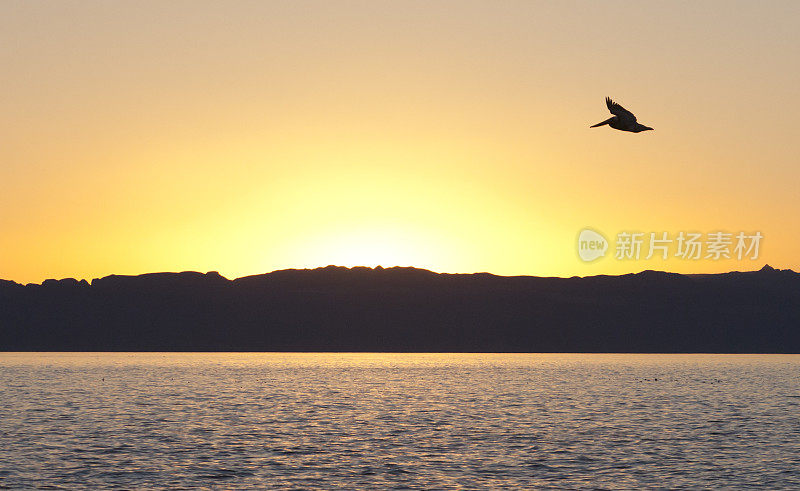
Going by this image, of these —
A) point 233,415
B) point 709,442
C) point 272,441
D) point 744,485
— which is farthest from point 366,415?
point 744,485

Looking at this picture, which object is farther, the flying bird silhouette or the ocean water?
the ocean water

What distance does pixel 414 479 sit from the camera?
188ft

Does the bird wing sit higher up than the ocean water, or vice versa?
the bird wing

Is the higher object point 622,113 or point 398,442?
point 622,113

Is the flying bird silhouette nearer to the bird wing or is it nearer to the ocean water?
the bird wing

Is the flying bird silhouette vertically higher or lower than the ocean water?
higher

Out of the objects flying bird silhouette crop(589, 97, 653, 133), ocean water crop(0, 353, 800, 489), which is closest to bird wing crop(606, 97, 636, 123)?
flying bird silhouette crop(589, 97, 653, 133)

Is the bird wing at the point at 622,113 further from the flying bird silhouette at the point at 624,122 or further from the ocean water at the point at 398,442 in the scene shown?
the ocean water at the point at 398,442

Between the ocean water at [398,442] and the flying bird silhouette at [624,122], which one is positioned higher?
the flying bird silhouette at [624,122]

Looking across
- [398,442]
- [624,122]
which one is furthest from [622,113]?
[398,442]

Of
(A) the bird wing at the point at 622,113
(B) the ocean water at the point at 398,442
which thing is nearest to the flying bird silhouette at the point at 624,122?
(A) the bird wing at the point at 622,113

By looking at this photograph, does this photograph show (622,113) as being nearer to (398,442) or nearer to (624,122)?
(624,122)

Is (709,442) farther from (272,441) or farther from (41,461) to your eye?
(41,461)

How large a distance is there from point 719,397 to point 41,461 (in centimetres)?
11842
